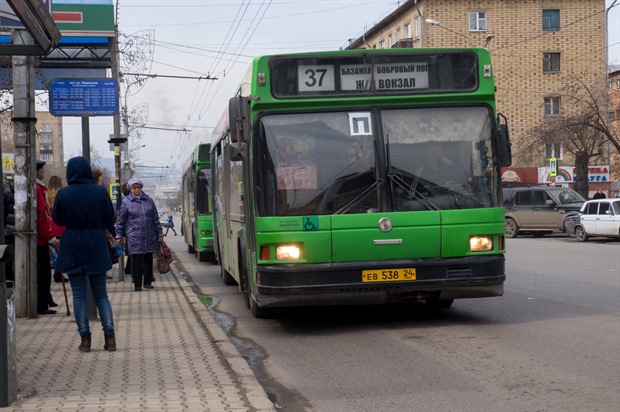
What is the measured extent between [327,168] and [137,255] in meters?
7.18

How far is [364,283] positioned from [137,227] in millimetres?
7260

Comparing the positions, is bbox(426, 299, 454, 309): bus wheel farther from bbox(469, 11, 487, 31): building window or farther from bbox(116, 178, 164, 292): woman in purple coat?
bbox(469, 11, 487, 31): building window

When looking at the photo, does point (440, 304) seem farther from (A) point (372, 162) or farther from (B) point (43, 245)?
(B) point (43, 245)

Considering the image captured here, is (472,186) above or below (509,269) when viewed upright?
above

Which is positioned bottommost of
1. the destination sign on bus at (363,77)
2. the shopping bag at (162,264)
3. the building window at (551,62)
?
the shopping bag at (162,264)

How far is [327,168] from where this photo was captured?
10086 millimetres

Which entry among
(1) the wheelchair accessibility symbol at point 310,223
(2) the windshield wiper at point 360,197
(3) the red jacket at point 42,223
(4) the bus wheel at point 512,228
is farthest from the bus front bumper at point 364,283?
(4) the bus wheel at point 512,228

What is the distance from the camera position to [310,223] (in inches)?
393

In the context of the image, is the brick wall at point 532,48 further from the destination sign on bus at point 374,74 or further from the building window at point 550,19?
the destination sign on bus at point 374,74

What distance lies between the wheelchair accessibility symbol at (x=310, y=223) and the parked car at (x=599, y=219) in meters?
22.8

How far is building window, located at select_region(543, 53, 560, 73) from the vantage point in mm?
61531

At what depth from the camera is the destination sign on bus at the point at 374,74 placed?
34.0 feet

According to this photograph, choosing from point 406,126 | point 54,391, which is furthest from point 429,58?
point 54,391

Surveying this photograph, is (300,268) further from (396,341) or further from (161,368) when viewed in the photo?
(161,368)
